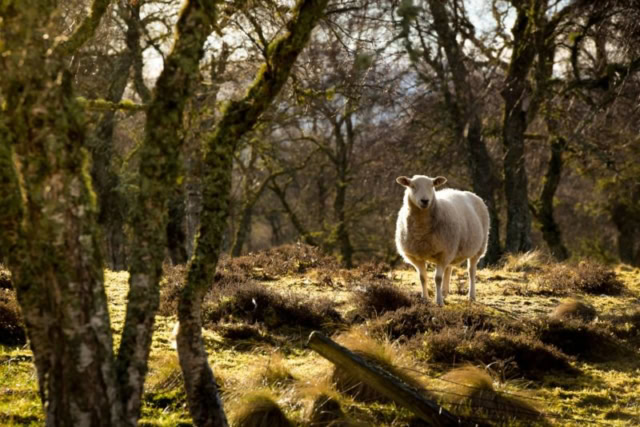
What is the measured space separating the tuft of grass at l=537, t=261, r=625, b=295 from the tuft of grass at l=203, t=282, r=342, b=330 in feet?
13.4

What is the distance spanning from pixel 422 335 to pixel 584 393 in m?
1.78

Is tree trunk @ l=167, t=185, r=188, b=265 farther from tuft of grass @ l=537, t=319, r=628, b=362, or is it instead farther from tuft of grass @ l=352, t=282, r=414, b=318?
tuft of grass @ l=537, t=319, r=628, b=362

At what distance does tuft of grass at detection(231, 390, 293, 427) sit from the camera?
5.29 meters

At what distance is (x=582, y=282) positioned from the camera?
37.4 ft

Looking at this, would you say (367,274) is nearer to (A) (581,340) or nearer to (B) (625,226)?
(A) (581,340)

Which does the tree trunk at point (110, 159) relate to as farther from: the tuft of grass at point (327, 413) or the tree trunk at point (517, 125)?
the tuft of grass at point (327, 413)

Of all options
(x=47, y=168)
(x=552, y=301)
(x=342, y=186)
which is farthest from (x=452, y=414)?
(x=342, y=186)

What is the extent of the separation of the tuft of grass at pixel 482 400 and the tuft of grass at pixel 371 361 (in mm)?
323

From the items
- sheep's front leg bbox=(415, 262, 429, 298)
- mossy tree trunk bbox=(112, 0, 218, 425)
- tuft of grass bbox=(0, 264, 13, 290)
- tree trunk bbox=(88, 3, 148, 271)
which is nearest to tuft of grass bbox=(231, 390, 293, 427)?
mossy tree trunk bbox=(112, 0, 218, 425)

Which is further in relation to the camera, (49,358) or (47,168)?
(49,358)

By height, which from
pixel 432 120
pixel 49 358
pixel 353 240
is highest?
pixel 432 120

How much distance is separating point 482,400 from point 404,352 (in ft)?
3.83

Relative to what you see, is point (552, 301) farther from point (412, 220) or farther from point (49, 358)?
point (49, 358)

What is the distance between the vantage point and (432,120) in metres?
19.5
